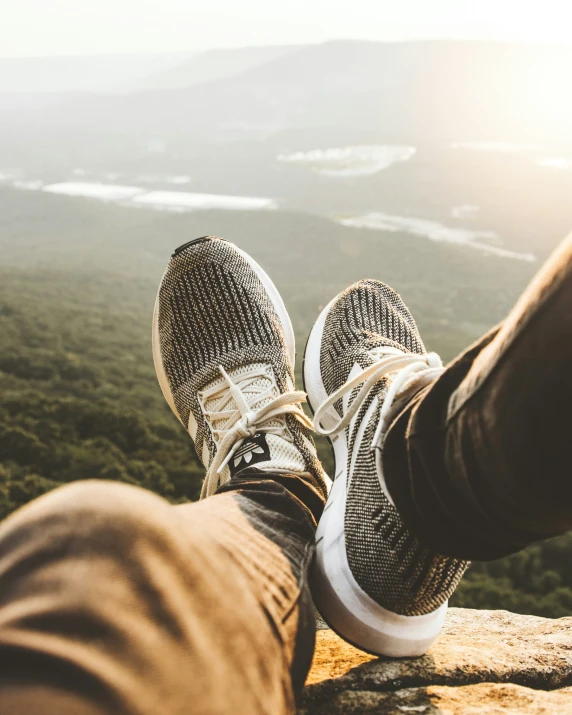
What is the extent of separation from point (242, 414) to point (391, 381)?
389 millimetres

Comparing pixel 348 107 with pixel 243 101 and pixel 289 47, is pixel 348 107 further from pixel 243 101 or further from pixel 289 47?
pixel 289 47

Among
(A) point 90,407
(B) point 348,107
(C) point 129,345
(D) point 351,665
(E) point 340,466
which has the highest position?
(B) point 348,107

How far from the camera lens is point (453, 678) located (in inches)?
29.9

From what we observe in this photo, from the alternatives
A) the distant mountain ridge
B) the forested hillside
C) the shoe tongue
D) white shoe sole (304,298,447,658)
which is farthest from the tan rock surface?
the distant mountain ridge

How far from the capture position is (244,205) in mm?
22688

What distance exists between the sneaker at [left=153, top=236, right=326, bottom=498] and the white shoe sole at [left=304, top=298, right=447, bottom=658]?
20cm

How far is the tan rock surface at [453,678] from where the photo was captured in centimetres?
68

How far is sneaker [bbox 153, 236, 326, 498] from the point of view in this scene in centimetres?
116

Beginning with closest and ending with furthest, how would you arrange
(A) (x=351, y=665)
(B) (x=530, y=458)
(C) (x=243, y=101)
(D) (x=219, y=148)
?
(B) (x=530, y=458), (A) (x=351, y=665), (D) (x=219, y=148), (C) (x=243, y=101)

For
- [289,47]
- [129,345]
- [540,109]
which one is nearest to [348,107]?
[289,47]

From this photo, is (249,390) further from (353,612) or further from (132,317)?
(132,317)

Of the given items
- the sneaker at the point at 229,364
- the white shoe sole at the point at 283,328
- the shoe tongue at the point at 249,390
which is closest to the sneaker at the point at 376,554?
the sneaker at the point at 229,364

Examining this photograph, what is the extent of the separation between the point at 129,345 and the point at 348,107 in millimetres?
37896

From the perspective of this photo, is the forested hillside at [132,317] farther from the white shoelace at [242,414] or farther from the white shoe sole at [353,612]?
the white shoe sole at [353,612]
